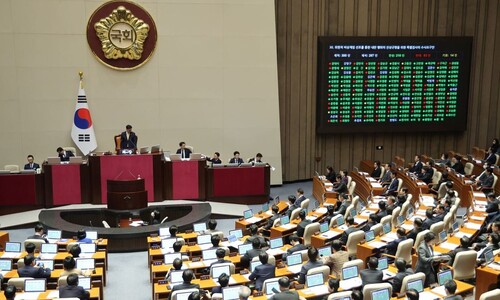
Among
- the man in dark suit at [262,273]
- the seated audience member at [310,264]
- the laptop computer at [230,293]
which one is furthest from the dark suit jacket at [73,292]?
the seated audience member at [310,264]

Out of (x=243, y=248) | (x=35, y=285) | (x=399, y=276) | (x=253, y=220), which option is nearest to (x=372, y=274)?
(x=399, y=276)

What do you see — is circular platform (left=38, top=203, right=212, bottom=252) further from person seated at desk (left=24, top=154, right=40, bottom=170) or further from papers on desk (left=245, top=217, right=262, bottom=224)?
person seated at desk (left=24, top=154, right=40, bottom=170)

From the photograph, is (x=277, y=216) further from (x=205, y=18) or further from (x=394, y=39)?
(x=394, y=39)

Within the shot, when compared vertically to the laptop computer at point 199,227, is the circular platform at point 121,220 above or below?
below

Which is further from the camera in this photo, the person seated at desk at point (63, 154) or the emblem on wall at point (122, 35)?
the emblem on wall at point (122, 35)

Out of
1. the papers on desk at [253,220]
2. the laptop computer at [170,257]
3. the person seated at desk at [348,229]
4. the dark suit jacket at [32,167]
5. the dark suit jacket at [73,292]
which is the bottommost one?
the papers on desk at [253,220]

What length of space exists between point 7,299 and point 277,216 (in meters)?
6.42

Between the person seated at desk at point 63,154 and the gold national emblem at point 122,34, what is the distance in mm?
2938

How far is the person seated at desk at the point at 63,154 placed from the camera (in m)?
15.4

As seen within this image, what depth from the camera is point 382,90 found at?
18359 millimetres

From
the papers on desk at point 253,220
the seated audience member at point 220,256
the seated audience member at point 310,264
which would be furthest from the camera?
the papers on desk at point 253,220

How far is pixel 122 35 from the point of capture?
1656 centimetres

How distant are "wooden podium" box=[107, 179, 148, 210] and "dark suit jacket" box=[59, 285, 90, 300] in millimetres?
6016

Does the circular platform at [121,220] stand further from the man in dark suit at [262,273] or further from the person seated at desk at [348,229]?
the man in dark suit at [262,273]
